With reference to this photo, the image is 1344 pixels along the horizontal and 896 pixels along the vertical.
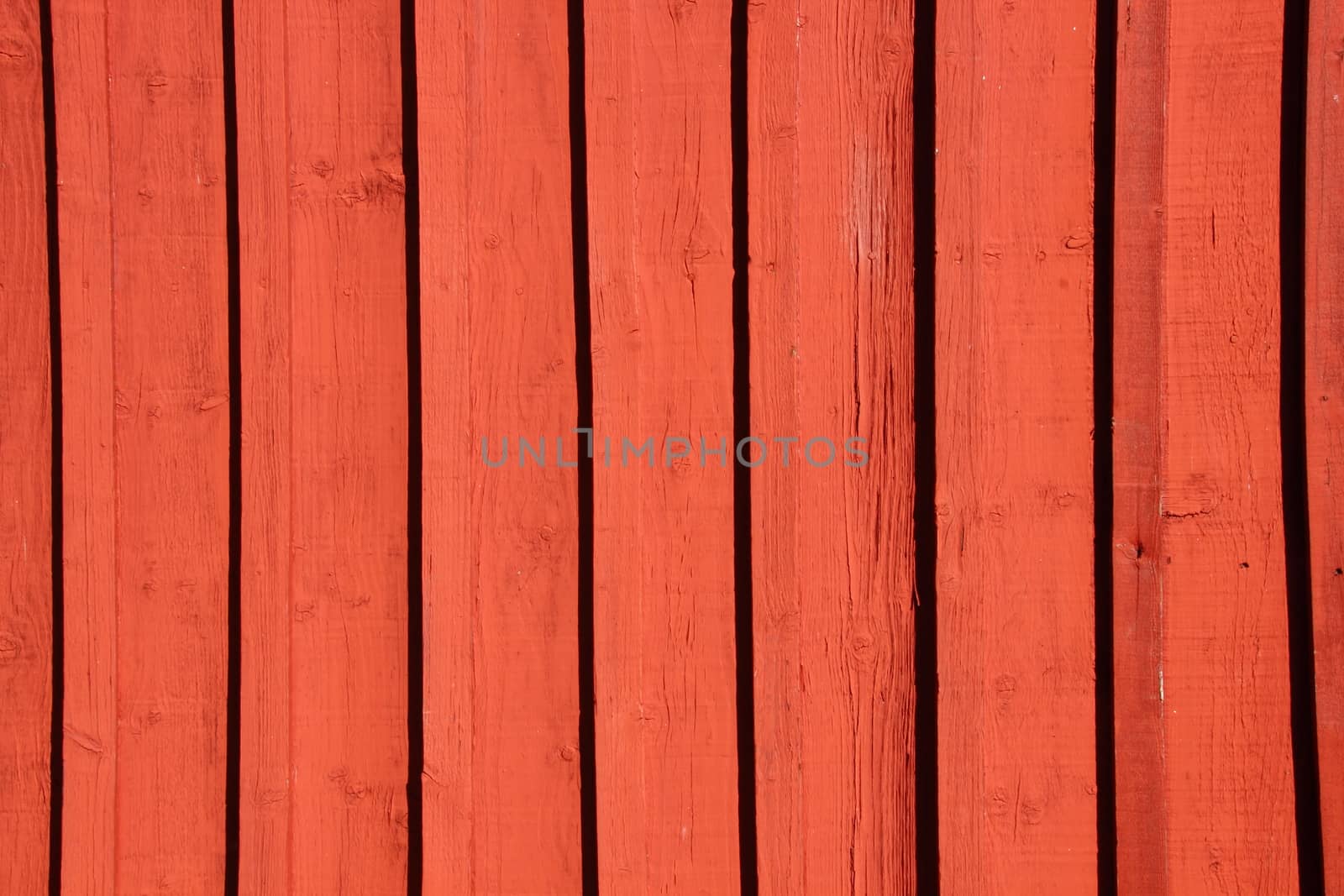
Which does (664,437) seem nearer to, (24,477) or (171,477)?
(171,477)

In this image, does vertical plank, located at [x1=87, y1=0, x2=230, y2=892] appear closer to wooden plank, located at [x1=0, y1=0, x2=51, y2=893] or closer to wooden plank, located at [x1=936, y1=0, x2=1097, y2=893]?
wooden plank, located at [x1=0, y1=0, x2=51, y2=893]

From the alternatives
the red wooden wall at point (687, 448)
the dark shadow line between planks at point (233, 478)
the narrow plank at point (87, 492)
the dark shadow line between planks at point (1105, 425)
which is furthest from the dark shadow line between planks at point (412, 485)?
the dark shadow line between planks at point (1105, 425)

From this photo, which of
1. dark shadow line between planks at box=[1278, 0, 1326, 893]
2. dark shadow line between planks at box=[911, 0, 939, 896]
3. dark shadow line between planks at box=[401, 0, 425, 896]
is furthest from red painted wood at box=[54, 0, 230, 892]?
dark shadow line between planks at box=[1278, 0, 1326, 893]

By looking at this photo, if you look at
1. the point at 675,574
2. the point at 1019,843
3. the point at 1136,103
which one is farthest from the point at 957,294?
the point at 1019,843

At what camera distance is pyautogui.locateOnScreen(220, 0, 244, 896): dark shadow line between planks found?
1571 mm

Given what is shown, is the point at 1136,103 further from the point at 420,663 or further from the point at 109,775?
the point at 109,775

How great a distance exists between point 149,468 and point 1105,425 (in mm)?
1865

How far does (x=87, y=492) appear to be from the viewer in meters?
1.57

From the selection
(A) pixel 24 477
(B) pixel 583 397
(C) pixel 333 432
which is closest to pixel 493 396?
(B) pixel 583 397

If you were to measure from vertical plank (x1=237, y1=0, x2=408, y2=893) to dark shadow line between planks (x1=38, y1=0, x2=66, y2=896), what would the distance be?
1.28 ft

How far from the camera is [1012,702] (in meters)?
1.50

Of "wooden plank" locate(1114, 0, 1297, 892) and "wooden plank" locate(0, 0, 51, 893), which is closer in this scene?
"wooden plank" locate(1114, 0, 1297, 892)

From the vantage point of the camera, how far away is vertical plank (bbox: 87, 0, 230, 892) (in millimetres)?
1571

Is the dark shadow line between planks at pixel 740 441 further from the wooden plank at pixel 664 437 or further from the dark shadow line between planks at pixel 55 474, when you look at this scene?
the dark shadow line between planks at pixel 55 474
